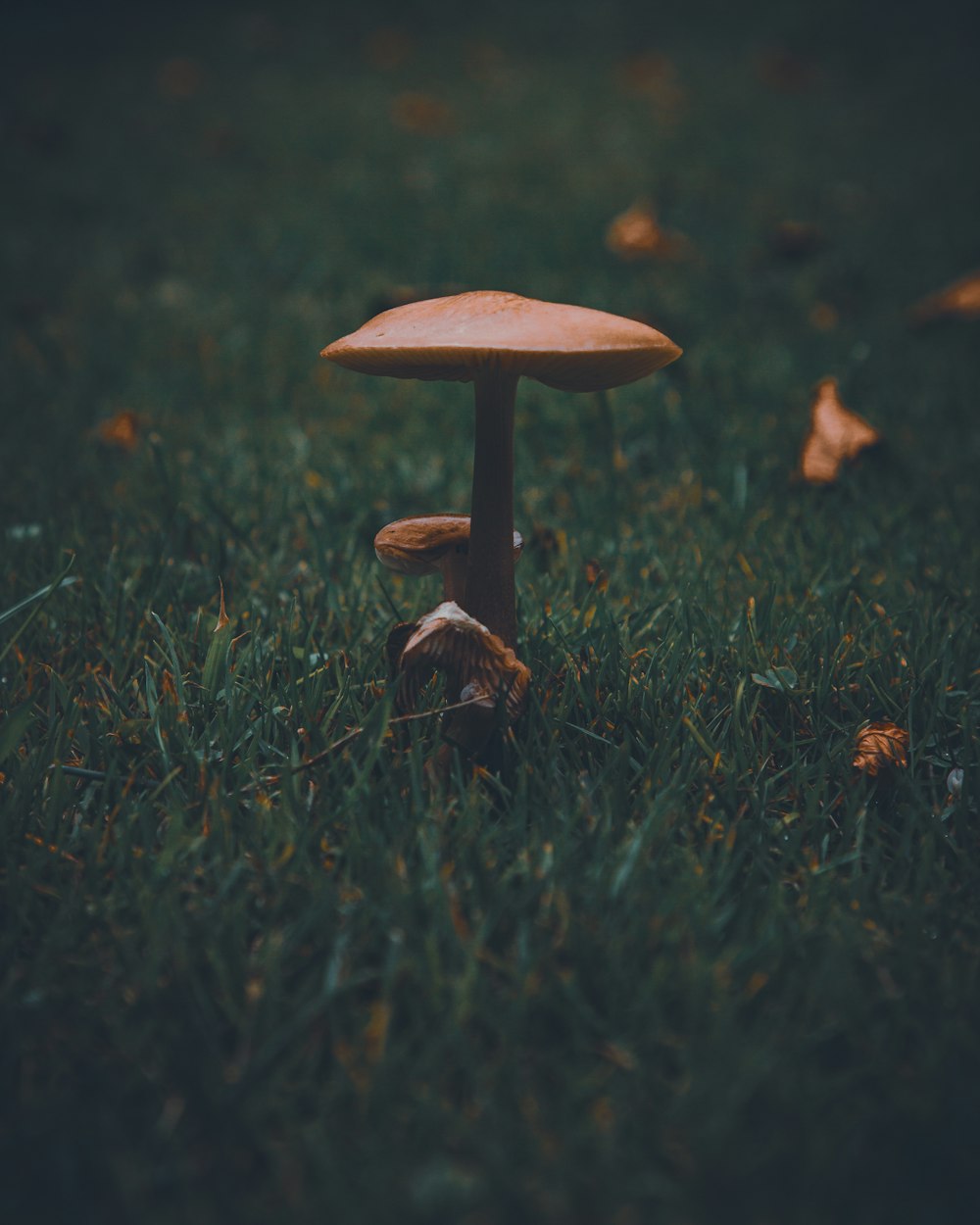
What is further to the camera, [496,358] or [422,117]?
[422,117]

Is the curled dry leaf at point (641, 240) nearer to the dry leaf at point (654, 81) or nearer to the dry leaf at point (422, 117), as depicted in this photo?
the dry leaf at point (422, 117)

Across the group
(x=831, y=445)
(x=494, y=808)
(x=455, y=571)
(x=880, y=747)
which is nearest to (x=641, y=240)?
(x=831, y=445)

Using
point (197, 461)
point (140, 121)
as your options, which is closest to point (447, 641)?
point (197, 461)

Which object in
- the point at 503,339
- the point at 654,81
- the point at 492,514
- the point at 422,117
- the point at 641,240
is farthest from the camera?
the point at 654,81

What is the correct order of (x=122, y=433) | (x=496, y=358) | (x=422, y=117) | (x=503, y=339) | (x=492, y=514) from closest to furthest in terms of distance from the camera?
1. (x=503, y=339)
2. (x=496, y=358)
3. (x=492, y=514)
4. (x=122, y=433)
5. (x=422, y=117)

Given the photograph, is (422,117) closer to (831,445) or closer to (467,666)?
(831,445)

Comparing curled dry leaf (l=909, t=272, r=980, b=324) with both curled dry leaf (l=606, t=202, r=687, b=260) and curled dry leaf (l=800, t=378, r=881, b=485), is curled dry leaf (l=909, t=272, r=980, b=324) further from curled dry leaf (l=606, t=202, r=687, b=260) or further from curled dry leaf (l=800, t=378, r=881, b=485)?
curled dry leaf (l=800, t=378, r=881, b=485)

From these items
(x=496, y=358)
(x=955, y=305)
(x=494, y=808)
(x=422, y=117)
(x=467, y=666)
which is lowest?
(x=494, y=808)

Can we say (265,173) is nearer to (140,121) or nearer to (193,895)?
(140,121)
